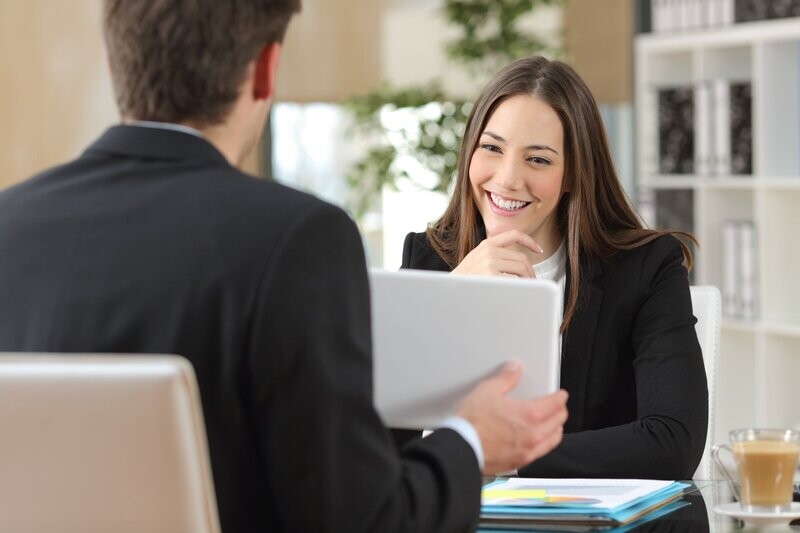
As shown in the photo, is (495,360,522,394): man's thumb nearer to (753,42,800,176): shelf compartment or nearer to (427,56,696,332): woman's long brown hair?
(427,56,696,332): woman's long brown hair

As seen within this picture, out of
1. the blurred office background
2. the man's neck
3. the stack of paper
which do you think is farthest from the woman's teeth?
the blurred office background

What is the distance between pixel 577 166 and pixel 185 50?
1307 mm

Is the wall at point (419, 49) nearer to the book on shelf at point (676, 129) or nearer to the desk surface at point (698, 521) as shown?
the book on shelf at point (676, 129)

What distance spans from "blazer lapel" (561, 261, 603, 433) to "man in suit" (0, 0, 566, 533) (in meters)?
1.07

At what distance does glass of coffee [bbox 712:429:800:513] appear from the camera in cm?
153

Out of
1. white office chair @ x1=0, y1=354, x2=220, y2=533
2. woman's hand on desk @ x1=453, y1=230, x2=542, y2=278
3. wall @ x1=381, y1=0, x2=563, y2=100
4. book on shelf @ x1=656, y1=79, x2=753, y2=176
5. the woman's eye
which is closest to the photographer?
white office chair @ x1=0, y1=354, x2=220, y2=533

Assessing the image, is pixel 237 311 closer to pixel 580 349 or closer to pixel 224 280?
pixel 224 280

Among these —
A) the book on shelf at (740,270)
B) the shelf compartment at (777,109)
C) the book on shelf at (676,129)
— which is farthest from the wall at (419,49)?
the book on shelf at (740,270)

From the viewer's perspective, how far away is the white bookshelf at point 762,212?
177 inches

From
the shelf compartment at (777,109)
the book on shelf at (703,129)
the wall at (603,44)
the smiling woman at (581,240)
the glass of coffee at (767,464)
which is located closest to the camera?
the glass of coffee at (767,464)

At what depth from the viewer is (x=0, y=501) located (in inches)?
46.2

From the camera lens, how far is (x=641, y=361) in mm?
2215

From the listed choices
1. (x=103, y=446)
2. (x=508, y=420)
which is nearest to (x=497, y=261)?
(x=508, y=420)

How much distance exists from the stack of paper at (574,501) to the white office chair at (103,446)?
1.92 ft
